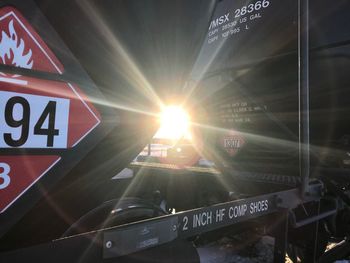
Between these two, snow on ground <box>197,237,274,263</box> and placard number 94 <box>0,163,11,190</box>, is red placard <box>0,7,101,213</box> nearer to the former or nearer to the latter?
placard number 94 <box>0,163,11,190</box>

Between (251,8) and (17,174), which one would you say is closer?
(17,174)

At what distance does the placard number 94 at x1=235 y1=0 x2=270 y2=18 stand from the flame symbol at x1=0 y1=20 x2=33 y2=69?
262cm

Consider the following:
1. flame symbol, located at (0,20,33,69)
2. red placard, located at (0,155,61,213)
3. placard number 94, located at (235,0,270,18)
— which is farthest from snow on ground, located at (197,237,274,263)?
flame symbol, located at (0,20,33,69)

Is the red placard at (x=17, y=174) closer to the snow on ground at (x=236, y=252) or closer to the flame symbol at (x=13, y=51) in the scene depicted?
the flame symbol at (x=13, y=51)

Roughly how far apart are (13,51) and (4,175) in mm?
371

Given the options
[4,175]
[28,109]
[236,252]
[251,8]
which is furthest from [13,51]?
[236,252]

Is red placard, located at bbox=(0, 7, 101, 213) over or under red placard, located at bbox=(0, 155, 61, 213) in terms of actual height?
over

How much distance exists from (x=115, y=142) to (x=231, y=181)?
1857mm

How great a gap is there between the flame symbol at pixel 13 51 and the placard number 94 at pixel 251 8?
2.62 m

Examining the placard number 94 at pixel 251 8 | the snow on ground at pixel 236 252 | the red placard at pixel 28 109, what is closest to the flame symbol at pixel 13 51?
the red placard at pixel 28 109

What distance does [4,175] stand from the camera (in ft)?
3.36

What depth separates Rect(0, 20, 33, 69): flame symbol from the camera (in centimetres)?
98

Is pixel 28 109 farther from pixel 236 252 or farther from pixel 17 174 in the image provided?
pixel 236 252

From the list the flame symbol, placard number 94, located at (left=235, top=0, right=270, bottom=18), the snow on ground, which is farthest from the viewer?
the snow on ground
